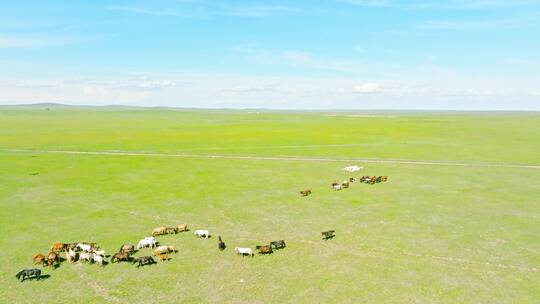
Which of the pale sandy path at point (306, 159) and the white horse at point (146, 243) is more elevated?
the pale sandy path at point (306, 159)

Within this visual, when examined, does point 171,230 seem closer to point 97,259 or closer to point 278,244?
point 97,259

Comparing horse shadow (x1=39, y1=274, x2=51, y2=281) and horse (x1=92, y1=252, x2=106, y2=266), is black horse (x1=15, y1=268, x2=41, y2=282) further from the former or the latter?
horse (x1=92, y1=252, x2=106, y2=266)

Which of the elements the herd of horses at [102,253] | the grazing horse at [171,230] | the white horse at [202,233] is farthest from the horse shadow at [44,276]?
the white horse at [202,233]

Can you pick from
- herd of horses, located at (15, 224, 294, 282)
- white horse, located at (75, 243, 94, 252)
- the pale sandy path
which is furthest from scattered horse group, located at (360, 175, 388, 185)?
white horse, located at (75, 243, 94, 252)

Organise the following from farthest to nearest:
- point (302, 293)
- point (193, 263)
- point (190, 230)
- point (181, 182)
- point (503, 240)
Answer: point (181, 182) → point (190, 230) → point (503, 240) → point (193, 263) → point (302, 293)

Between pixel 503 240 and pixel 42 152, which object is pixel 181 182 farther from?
pixel 42 152

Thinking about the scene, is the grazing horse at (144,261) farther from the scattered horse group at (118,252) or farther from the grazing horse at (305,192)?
the grazing horse at (305,192)

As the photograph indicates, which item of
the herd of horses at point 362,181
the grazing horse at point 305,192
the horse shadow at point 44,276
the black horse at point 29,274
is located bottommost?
the horse shadow at point 44,276

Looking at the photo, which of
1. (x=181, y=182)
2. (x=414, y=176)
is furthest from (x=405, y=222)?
(x=181, y=182)
